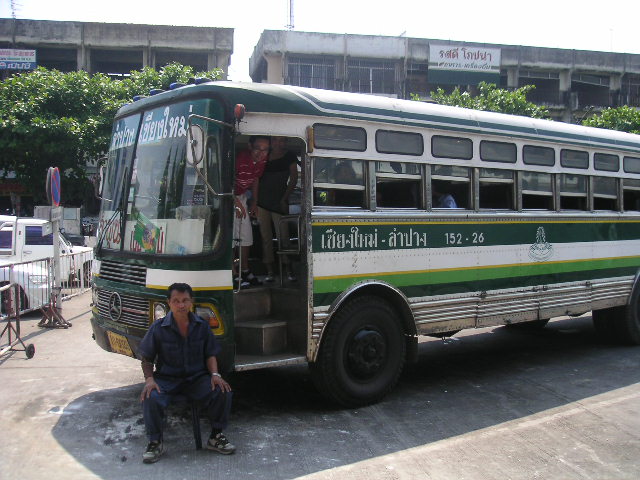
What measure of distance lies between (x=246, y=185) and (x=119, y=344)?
181cm

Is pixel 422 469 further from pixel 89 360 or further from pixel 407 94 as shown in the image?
pixel 407 94

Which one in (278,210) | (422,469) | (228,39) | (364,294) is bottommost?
(422,469)

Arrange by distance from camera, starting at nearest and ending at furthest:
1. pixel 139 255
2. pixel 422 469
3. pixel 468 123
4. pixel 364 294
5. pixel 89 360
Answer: pixel 422 469 → pixel 139 255 → pixel 364 294 → pixel 468 123 → pixel 89 360

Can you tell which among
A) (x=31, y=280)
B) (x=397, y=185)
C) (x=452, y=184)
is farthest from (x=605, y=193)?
(x=31, y=280)

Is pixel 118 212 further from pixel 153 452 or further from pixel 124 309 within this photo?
pixel 153 452

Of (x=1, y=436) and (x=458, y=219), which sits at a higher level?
(x=458, y=219)

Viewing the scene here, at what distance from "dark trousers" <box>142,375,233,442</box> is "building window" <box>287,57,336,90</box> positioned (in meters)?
27.9

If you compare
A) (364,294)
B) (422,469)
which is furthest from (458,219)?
(422,469)

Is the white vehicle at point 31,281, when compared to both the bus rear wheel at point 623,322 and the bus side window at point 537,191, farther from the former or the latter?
the bus rear wheel at point 623,322

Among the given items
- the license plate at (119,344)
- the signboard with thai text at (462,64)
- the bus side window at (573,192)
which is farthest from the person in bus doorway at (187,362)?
the signboard with thai text at (462,64)

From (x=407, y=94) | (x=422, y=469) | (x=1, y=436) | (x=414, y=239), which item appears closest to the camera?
(x=422, y=469)

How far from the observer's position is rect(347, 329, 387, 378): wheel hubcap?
563 centimetres

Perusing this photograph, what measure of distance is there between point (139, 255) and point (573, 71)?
119 feet

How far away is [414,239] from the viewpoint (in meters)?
6.10
